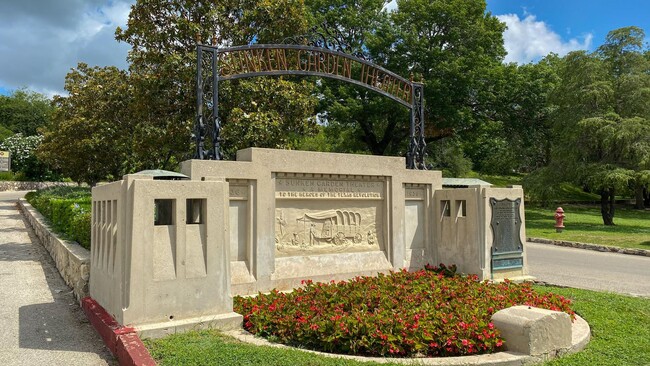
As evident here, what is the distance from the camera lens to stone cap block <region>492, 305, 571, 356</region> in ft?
16.5

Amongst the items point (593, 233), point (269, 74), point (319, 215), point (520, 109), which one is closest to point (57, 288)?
point (319, 215)

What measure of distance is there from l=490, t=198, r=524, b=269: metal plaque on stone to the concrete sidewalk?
6.91 metres

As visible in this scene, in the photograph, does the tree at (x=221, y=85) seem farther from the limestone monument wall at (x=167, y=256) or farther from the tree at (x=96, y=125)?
the limestone monument wall at (x=167, y=256)

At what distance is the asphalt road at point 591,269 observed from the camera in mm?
10158

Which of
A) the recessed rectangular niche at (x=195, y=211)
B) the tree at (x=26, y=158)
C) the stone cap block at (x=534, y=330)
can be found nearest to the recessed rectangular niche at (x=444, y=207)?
the stone cap block at (x=534, y=330)

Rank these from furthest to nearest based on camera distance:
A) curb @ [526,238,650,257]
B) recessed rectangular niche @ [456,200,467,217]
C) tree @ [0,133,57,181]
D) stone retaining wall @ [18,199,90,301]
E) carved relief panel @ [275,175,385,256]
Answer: tree @ [0,133,57,181] → curb @ [526,238,650,257] → recessed rectangular niche @ [456,200,467,217] → carved relief panel @ [275,175,385,256] → stone retaining wall @ [18,199,90,301]

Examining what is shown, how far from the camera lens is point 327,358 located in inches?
189

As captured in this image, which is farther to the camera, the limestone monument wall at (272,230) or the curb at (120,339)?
the limestone monument wall at (272,230)

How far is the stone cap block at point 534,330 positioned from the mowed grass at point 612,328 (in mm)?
159

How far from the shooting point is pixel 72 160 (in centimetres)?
2202

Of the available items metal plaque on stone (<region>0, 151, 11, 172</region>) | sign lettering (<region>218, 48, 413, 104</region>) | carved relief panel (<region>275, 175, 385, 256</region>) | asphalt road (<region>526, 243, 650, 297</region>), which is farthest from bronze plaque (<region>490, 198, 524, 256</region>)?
metal plaque on stone (<region>0, 151, 11, 172</region>)

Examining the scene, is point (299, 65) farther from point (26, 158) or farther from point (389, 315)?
point (26, 158)

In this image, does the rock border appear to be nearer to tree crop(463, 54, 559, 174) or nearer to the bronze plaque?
the bronze plaque

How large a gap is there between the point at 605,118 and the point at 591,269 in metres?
14.2
